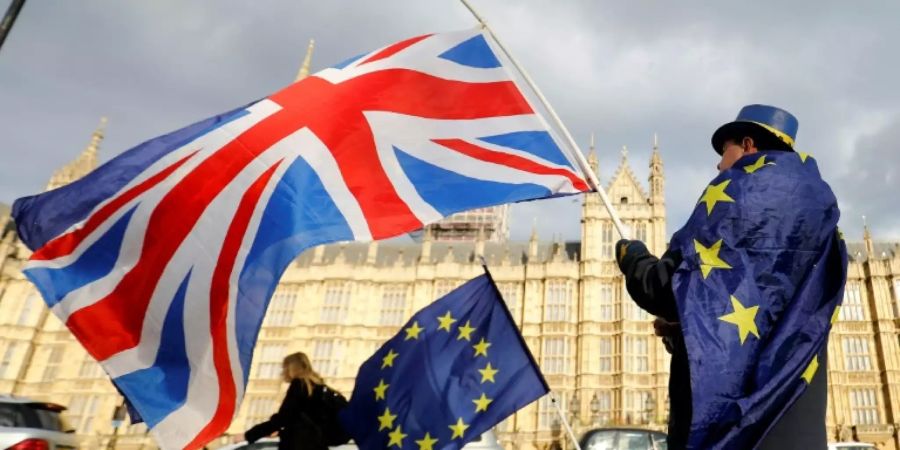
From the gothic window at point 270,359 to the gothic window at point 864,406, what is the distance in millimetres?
29469

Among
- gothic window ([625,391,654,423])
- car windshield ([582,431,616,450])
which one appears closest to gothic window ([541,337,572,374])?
gothic window ([625,391,654,423])

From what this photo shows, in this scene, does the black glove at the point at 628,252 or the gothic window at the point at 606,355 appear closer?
the black glove at the point at 628,252

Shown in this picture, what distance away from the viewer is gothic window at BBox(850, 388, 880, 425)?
28.1m

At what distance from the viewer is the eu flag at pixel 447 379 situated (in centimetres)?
499

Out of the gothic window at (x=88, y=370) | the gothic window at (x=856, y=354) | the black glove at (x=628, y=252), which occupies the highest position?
the gothic window at (x=856, y=354)

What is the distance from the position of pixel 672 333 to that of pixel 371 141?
99.4 inches

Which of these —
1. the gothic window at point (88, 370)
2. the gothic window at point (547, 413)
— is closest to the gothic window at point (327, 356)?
the gothic window at point (547, 413)

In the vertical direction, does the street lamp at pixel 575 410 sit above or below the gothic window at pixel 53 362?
below

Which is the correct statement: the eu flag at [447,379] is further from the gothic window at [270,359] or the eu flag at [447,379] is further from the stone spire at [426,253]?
the gothic window at [270,359]

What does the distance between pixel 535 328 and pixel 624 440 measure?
24709 mm

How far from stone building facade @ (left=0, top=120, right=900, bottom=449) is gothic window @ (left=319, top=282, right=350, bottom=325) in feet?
0.27

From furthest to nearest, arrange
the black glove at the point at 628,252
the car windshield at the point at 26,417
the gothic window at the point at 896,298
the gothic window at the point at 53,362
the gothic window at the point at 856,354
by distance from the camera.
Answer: the gothic window at the point at 53,362 < the gothic window at the point at 896,298 < the gothic window at the point at 856,354 < the car windshield at the point at 26,417 < the black glove at the point at 628,252

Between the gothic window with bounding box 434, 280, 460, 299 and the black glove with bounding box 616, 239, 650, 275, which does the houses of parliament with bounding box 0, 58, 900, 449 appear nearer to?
the gothic window with bounding box 434, 280, 460, 299

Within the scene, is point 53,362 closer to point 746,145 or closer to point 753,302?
point 746,145
